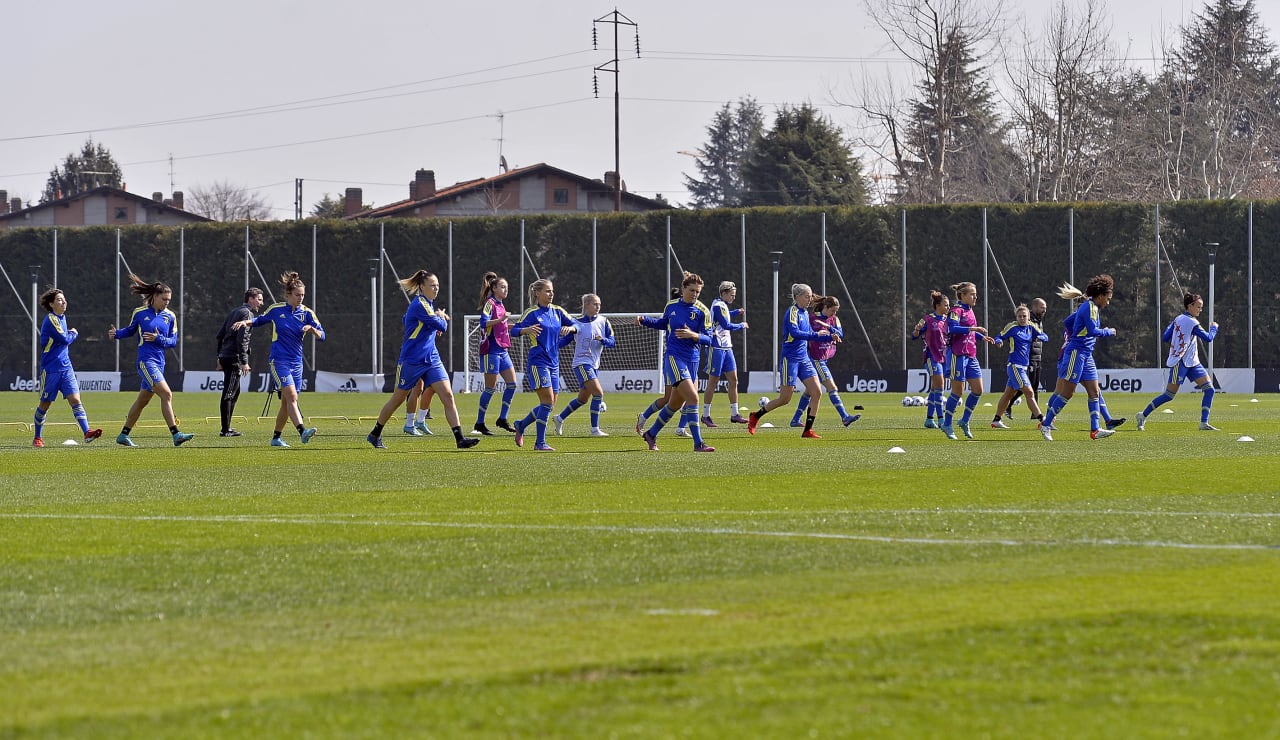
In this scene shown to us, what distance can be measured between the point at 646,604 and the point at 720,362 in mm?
17370

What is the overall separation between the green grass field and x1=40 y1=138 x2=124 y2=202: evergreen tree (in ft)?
420

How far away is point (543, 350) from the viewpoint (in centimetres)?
1922

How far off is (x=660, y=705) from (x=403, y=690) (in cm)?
85

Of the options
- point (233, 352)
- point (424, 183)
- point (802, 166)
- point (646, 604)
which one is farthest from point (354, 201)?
point (646, 604)

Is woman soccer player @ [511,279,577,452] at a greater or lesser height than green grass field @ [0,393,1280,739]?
greater

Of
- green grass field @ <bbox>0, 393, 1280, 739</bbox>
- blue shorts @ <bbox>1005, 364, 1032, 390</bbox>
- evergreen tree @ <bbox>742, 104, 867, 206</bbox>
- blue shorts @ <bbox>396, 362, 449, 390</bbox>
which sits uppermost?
evergreen tree @ <bbox>742, 104, 867, 206</bbox>

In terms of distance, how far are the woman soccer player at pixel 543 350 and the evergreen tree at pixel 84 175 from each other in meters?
122

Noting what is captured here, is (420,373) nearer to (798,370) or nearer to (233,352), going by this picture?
(798,370)

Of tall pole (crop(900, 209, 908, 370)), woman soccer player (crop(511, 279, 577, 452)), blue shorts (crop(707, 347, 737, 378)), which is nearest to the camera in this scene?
woman soccer player (crop(511, 279, 577, 452))

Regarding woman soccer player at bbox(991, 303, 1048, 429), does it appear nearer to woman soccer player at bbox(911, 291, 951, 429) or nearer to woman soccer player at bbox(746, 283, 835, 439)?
woman soccer player at bbox(911, 291, 951, 429)

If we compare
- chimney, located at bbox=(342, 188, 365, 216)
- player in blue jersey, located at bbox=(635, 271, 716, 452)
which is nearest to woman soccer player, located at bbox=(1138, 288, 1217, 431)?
player in blue jersey, located at bbox=(635, 271, 716, 452)

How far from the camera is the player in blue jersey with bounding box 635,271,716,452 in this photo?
17.6 metres

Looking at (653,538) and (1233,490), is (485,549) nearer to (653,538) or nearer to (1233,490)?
(653,538)

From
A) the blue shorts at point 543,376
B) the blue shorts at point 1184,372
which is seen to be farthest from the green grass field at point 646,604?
the blue shorts at point 1184,372
